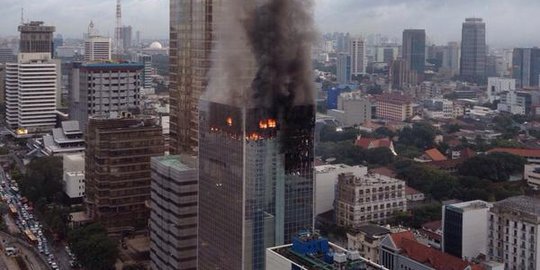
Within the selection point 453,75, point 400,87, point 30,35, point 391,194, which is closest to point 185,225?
point 391,194

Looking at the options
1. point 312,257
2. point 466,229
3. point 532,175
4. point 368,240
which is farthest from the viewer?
point 532,175

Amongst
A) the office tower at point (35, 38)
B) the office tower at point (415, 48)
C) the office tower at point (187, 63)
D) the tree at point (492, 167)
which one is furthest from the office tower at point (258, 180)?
the office tower at point (415, 48)

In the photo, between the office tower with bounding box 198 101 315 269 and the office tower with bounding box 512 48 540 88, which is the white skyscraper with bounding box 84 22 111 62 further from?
the office tower with bounding box 198 101 315 269

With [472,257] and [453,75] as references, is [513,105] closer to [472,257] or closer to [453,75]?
[453,75]

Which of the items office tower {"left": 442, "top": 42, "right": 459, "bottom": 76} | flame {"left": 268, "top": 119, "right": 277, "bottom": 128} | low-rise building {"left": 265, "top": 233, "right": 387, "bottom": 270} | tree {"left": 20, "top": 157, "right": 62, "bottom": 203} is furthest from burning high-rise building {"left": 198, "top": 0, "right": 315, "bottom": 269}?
office tower {"left": 442, "top": 42, "right": 459, "bottom": 76}

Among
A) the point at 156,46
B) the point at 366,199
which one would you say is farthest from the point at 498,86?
the point at 156,46

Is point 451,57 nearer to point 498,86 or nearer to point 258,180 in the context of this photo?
point 498,86

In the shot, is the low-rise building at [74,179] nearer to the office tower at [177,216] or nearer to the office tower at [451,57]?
the office tower at [177,216]
